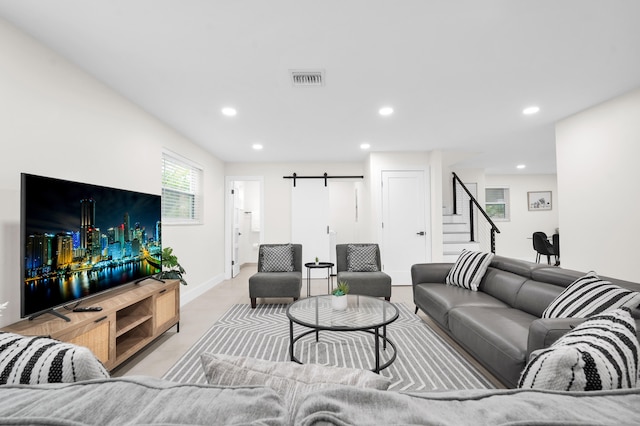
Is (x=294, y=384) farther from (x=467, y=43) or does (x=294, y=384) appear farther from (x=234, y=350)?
(x=467, y=43)

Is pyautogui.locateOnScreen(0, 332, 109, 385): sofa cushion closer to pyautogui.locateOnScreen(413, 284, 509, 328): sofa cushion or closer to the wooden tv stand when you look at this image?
the wooden tv stand

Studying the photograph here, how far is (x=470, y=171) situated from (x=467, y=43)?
230 inches

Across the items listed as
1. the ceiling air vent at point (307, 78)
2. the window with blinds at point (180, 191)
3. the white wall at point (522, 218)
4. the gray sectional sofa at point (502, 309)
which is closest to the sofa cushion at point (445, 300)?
the gray sectional sofa at point (502, 309)

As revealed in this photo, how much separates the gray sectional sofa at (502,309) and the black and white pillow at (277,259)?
1888 millimetres

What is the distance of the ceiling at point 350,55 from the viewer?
1.75 metres

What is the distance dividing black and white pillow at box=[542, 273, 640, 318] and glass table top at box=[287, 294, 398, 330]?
3.54ft

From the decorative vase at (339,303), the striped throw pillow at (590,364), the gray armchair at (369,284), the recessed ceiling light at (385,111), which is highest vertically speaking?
the recessed ceiling light at (385,111)

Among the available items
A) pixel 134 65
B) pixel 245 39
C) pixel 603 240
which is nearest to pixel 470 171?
pixel 603 240

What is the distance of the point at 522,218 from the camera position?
8203 millimetres

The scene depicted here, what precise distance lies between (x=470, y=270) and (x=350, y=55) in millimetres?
2524

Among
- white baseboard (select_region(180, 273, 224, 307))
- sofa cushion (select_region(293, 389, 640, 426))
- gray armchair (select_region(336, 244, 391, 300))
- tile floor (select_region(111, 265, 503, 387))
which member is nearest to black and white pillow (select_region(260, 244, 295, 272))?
Result: tile floor (select_region(111, 265, 503, 387))

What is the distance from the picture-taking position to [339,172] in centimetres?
616

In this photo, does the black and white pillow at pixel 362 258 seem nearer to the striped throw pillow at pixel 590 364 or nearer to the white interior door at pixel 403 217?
the white interior door at pixel 403 217

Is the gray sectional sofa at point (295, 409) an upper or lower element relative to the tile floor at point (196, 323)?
upper
